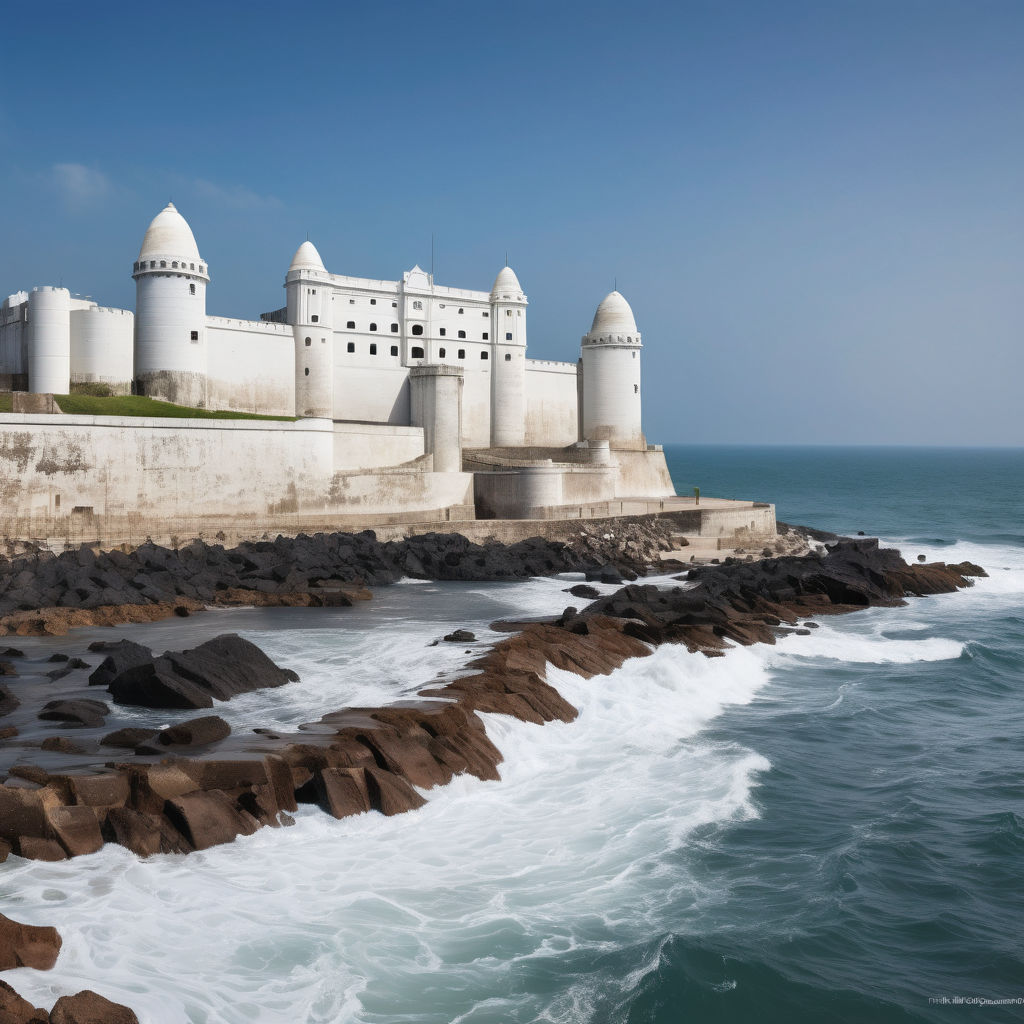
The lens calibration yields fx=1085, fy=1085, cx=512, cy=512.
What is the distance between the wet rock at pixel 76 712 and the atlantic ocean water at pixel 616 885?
1.27 meters

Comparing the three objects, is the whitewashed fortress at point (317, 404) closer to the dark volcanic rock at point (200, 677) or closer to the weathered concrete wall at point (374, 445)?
the weathered concrete wall at point (374, 445)

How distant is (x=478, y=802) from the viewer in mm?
9773

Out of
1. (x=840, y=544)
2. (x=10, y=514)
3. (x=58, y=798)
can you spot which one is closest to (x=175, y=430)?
(x=10, y=514)

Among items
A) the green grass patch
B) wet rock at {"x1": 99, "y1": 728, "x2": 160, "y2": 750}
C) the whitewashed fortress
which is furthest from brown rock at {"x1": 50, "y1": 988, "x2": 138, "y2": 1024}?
the green grass patch

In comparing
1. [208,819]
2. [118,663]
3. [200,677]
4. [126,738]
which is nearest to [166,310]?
[118,663]

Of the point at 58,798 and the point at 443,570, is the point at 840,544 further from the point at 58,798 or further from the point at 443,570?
the point at 58,798

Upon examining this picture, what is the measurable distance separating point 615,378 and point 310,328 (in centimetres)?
1211

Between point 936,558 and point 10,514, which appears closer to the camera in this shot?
point 10,514

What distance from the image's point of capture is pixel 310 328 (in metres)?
36.5

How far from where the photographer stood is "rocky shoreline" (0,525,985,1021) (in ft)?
26.1

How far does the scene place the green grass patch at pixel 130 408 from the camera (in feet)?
93.1

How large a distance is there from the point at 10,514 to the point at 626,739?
18.8m

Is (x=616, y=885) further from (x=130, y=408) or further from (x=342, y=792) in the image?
(x=130, y=408)

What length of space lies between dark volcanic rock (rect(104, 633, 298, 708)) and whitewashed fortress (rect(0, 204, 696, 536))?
48.4ft
